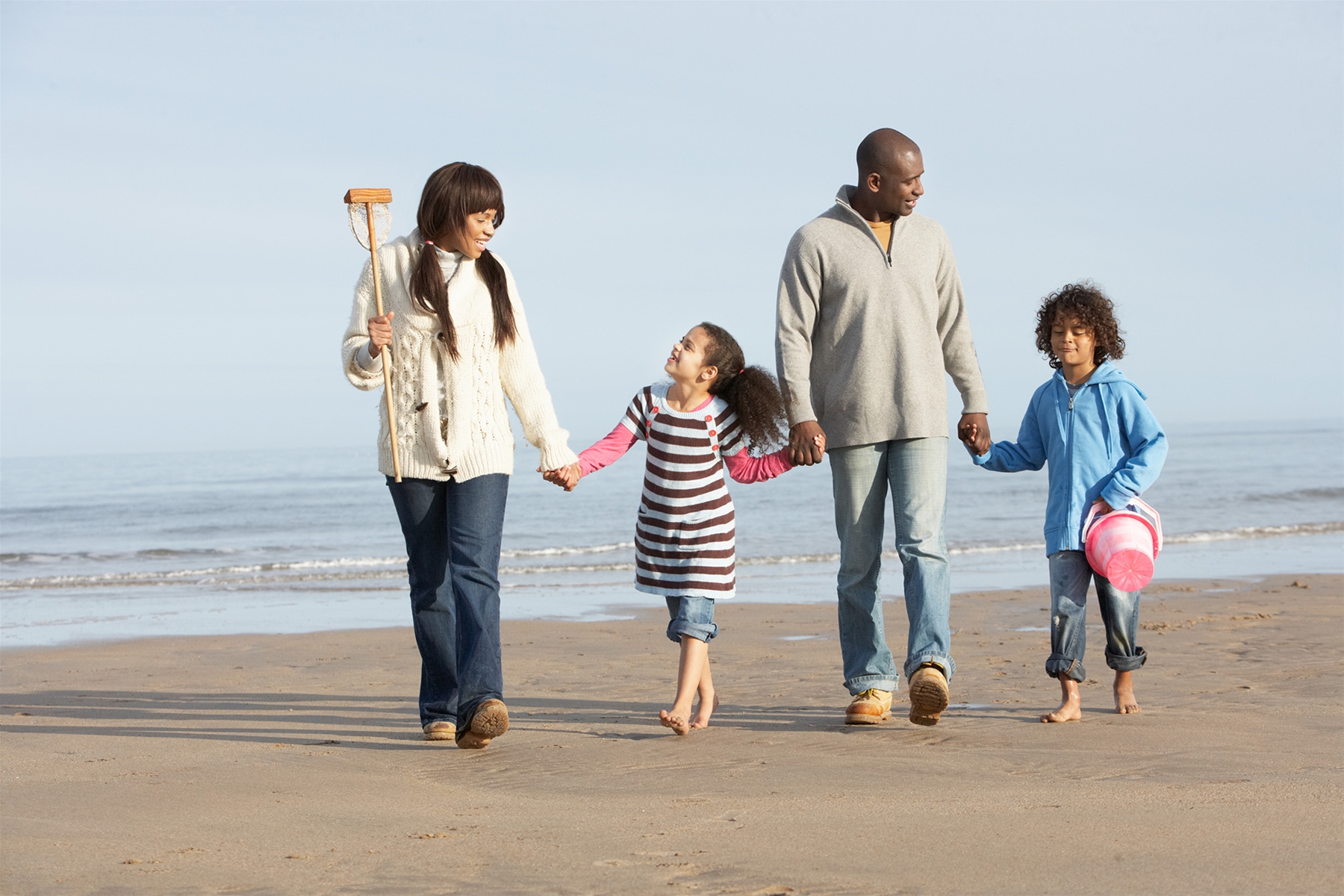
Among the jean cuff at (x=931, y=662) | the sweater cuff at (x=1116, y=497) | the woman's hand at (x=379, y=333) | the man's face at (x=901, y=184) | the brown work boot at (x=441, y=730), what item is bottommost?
the brown work boot at (x=441, y=730)

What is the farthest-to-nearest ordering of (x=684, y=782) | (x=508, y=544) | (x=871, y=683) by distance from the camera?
(x=508, y=544)
(x=871, y=683)
(x=684, y=782)

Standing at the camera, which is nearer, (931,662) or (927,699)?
(927,699)

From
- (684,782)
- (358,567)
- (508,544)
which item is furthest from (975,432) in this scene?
(508,544)

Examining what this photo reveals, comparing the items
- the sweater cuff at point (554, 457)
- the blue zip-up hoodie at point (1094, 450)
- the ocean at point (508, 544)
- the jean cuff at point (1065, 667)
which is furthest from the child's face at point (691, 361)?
the ocean at point (508, 544)

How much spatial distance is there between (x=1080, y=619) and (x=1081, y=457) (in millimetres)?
619

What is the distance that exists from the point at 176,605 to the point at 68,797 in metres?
7.53

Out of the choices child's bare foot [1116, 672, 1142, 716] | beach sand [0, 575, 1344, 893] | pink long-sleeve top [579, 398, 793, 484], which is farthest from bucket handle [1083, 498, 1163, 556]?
pink long-sleeve top [579, 398, 793, 484]

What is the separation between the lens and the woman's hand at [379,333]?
3.91m

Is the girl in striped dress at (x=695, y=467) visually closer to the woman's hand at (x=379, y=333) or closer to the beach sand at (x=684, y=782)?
the beach sand at (x=684, y=782)

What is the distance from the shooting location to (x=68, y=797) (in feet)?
11.1

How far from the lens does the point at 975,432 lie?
4422mm

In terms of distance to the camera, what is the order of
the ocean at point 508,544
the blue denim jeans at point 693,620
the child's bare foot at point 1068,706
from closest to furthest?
the blue denim jeans at point 693,620 < the child's bare foot at point 1068,706 < the ocean at point 508,544

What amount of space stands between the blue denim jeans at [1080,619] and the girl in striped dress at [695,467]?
43.3 inches

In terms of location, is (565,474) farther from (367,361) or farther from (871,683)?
(871,683)
